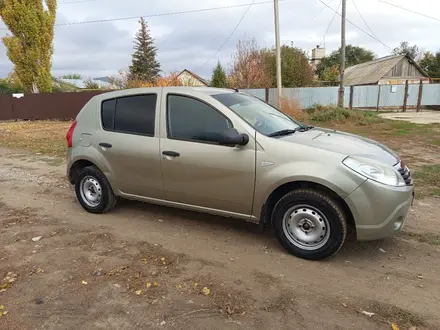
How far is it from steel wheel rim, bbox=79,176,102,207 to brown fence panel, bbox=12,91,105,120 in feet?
55.0

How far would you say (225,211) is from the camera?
401 centimetres

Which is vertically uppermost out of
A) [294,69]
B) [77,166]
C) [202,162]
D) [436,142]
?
[294,69]

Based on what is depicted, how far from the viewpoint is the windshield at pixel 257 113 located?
157 inches

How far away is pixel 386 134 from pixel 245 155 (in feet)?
35.1

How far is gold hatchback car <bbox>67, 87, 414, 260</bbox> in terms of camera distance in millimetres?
3395

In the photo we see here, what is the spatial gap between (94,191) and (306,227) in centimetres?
298

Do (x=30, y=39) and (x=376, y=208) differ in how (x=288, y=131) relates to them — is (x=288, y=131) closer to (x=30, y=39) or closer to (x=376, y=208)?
(x=376, y=208)

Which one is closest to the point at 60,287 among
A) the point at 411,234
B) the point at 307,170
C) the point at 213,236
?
the point at 213,236

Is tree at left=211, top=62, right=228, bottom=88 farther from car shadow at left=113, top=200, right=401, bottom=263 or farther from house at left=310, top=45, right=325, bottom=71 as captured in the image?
house at left=310, top=45, right=325, bottom=71

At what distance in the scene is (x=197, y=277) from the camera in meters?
3.34

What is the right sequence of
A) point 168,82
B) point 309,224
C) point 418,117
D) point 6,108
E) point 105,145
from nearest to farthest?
point 309,224, point 105,145, point 418,117, point 6,108, point 168,82

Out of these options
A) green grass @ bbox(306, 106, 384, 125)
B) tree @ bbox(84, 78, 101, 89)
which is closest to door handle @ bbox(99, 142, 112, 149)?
green grass @ bbox(306, 106, 384, 125)

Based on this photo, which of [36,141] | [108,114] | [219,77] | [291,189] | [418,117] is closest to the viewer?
[291,189]

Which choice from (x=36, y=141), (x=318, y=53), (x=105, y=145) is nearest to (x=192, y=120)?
(x=105, y=145)
